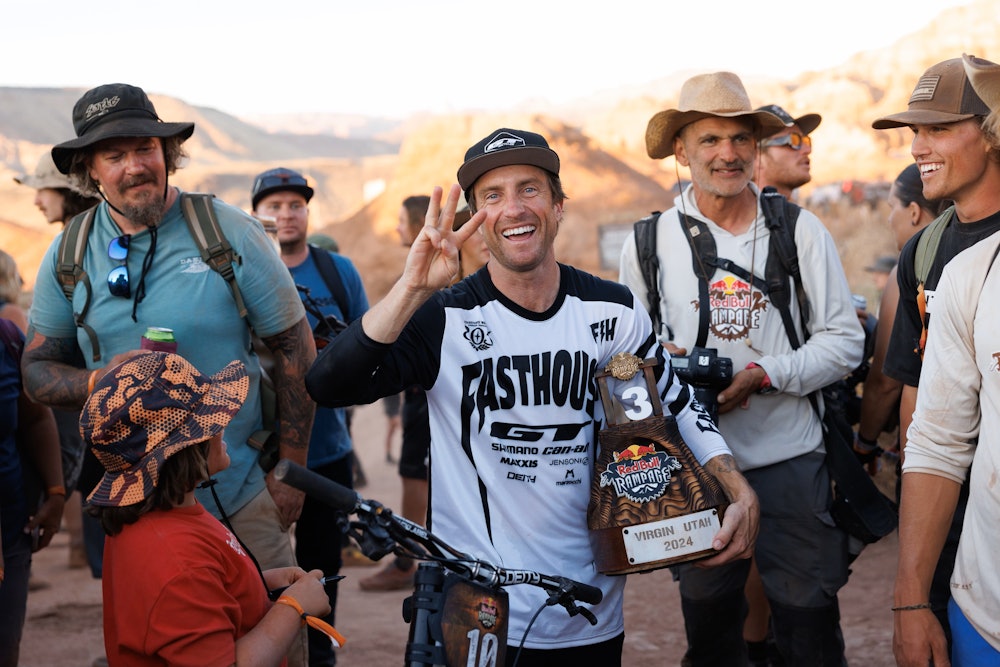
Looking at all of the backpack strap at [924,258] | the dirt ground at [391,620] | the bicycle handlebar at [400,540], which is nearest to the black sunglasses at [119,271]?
the bicycle handlebar at [400,540]

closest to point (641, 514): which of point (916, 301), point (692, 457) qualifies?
point (692, 457)

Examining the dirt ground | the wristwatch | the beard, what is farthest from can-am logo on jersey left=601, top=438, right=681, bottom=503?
the dirt ground

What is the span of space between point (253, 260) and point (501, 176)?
1.23 metres

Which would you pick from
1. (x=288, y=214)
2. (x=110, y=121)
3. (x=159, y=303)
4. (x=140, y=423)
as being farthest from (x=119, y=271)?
(x=288, y=214)

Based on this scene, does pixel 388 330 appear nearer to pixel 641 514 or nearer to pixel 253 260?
pixel 641 514

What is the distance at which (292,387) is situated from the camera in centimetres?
397

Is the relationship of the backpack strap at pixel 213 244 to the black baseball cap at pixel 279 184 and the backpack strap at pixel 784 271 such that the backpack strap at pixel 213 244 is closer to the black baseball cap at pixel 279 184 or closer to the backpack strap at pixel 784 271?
the backpack strap at pixel 784 271

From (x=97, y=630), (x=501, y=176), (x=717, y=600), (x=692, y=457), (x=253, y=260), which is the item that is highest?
(x=501, y=176)

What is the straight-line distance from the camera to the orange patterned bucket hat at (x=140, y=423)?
2.56 metres

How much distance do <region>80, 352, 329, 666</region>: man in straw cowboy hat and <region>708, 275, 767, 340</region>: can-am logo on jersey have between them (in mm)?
2169

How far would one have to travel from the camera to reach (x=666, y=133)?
15.3 feet

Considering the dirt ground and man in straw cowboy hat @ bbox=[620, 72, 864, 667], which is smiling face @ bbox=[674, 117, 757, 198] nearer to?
man in straw cowboy hat @ bbox=[620, 72, 864, 667]

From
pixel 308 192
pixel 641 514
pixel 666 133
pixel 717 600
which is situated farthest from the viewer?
pixel 308 192

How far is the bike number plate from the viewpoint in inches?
114
